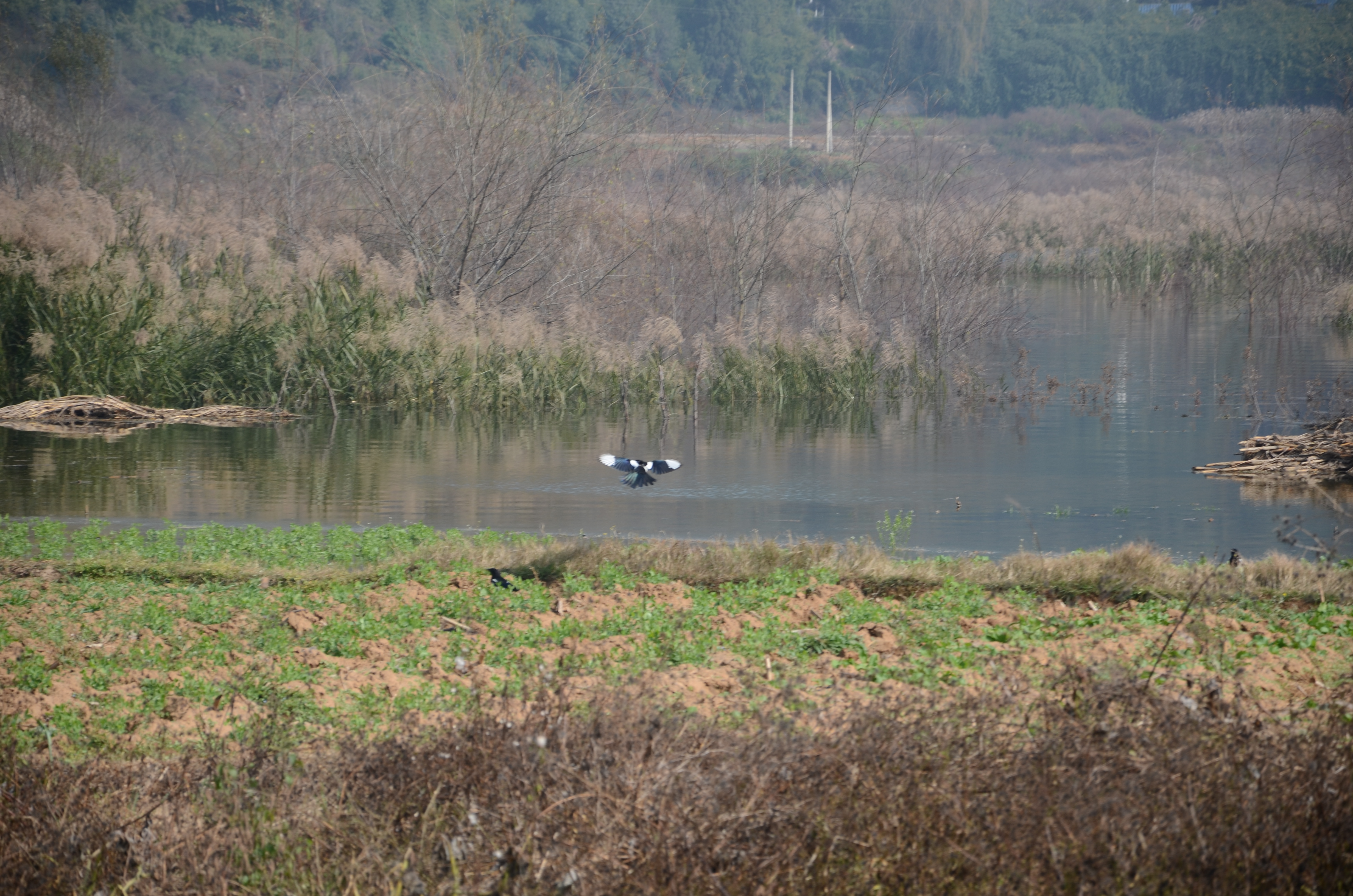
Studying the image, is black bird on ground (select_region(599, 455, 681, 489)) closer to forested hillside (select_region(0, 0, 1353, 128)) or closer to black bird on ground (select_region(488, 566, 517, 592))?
black bird on ground (select_region(488, 566, 517, 592))

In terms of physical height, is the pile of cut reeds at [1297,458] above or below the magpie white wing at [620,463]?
below

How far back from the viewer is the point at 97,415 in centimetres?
1625

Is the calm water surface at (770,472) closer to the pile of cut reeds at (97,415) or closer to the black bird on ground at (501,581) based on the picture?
the pile of cut reeds at (97,415)

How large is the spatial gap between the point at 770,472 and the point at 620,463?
551 cm

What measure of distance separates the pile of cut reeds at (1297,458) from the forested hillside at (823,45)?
143ft

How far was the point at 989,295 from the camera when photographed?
20.5 m

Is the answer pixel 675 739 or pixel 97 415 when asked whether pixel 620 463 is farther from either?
pixel 97 415

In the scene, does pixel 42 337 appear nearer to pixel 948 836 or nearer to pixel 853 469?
pixel 853 469

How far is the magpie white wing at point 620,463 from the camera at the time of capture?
332 inches

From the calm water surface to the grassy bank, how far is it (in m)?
3.33

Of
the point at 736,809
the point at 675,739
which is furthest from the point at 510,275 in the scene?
the point at 736,809

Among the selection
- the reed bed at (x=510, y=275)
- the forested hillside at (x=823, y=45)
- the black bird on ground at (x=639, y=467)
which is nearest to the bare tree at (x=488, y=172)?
the reed bed at (x=510, y=275)

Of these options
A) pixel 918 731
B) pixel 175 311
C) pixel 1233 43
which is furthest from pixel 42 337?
pixel 1233 43

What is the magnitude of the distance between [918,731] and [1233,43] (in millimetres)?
85832
